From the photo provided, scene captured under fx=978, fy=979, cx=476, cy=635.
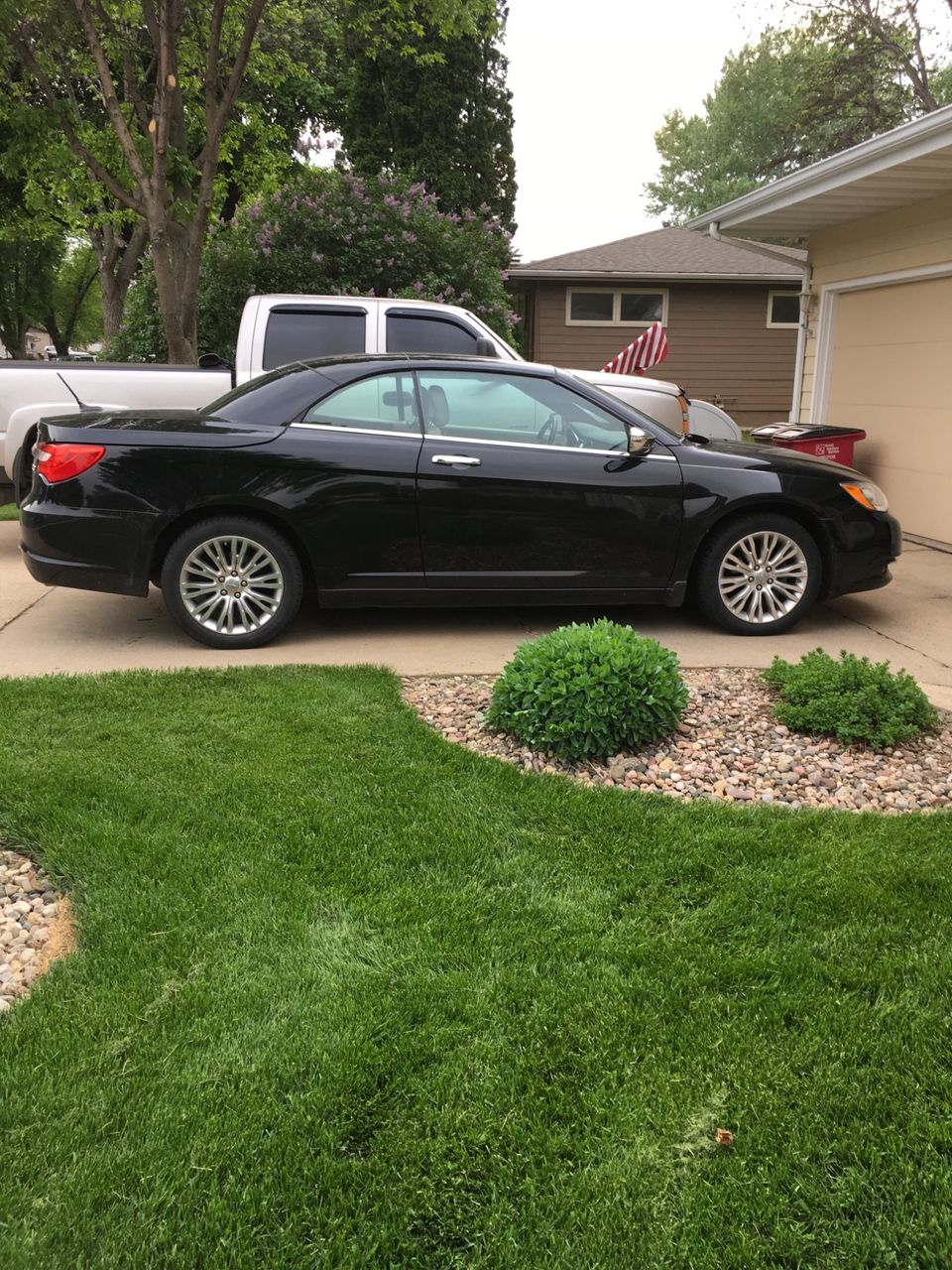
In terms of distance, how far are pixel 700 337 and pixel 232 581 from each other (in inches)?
663

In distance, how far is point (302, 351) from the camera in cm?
780

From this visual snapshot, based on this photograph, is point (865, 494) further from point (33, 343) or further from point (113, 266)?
point (33, 343)

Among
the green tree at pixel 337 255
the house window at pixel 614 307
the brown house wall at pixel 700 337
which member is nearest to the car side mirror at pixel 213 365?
the green tree at pixel 337 255

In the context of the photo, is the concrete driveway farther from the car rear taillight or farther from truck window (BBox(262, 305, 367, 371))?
truck window (BBox(262, 305, 367, 371))

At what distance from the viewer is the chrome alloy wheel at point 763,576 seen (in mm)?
5848

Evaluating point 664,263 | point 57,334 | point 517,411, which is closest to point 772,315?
point 664,263

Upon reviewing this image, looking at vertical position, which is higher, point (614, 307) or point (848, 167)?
point (614, 307)

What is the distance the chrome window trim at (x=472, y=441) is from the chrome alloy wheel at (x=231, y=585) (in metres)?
0.77

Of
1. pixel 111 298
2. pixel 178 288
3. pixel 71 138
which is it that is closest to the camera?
pixel 71 138

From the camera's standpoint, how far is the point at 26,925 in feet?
9.56

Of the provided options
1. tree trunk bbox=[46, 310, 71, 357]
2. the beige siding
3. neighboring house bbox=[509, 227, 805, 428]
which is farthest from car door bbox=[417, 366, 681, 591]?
tree trunk bbox=[46, 310, 71, 357]

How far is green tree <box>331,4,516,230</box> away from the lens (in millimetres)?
22328

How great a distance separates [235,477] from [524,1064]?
12.7 ft

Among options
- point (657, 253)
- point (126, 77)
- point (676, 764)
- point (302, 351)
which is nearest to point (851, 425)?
point (302, 351)
